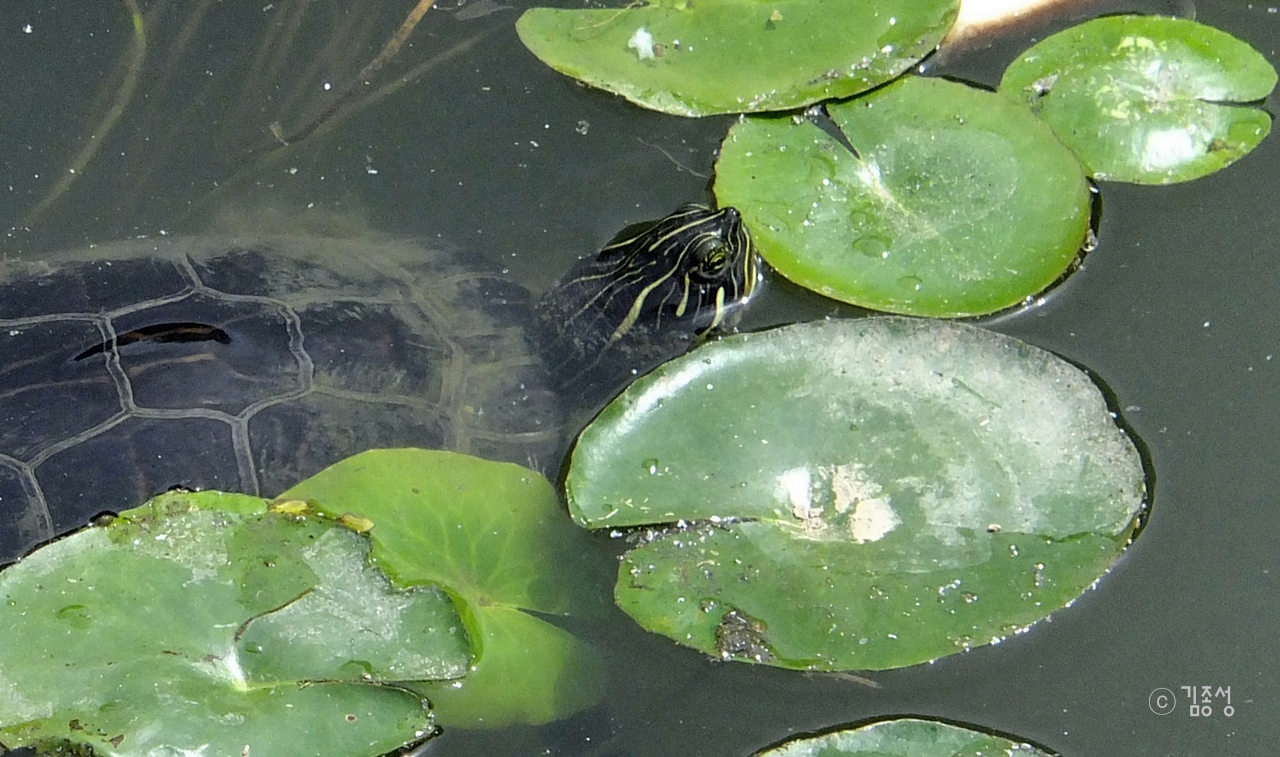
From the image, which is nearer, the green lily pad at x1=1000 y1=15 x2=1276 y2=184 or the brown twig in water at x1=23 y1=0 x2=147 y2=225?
the green lily pad at x1=1000 y1=15 x2=1276 y2=184

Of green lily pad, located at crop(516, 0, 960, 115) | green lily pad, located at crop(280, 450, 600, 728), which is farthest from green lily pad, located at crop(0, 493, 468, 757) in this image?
green lily pad, located at crop(516, 0, 960, 115)

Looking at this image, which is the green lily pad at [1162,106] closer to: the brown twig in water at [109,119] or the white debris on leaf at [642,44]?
the white debris on leaf at [642,44]

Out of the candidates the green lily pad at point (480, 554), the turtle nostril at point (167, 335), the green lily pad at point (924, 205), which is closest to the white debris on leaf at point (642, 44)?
the green lily pad at point (924, 205)

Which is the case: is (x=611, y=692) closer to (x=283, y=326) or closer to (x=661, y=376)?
(x=661, y=376)

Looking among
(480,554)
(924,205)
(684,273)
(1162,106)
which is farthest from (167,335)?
(1162,106)

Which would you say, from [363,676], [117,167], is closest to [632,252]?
[363,676]

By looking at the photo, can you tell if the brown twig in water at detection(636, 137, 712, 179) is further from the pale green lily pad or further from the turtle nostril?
the pale green lily pad
